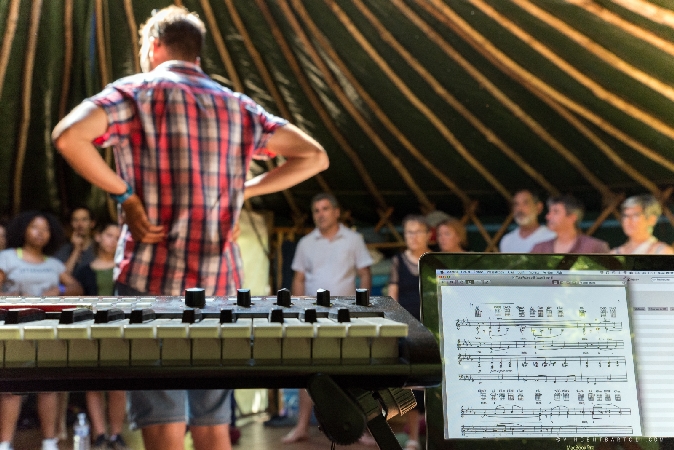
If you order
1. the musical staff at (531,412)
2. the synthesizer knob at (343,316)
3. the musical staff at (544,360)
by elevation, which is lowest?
the musical staff at (531,412)

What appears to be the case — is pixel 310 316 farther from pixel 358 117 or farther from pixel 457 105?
pixel 358 117

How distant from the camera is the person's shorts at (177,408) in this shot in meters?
1.04

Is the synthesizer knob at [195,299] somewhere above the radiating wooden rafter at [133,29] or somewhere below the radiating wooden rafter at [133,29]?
below

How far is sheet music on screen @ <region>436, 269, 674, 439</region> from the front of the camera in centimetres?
65

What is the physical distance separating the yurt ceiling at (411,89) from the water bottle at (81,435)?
143 cm

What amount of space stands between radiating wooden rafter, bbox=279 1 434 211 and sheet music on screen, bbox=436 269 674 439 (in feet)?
9.89

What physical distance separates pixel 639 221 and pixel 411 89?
1.58 metres

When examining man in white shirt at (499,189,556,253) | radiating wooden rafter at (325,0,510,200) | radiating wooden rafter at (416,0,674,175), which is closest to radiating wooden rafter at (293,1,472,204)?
radiating wooden rafter at (325,0,510,200)

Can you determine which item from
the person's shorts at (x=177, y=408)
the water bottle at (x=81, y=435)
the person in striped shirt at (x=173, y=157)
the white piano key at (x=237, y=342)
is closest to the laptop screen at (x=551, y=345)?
the white piano key at (x=237, y=342)

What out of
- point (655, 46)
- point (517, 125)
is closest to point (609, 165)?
point (517, 125)

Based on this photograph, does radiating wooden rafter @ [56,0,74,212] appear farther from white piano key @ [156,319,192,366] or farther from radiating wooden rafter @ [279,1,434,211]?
white piano key @ [156,319,192,366]

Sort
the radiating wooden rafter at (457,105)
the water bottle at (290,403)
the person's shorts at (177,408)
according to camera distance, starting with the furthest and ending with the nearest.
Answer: the water bottle at (290,403) → the radiating wooden rafter at (457,105) → the person's shorts at (177,408)

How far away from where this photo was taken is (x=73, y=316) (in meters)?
0.54

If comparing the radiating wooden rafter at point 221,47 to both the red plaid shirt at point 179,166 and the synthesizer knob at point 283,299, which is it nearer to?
the red plaid shirt at point 179,166
